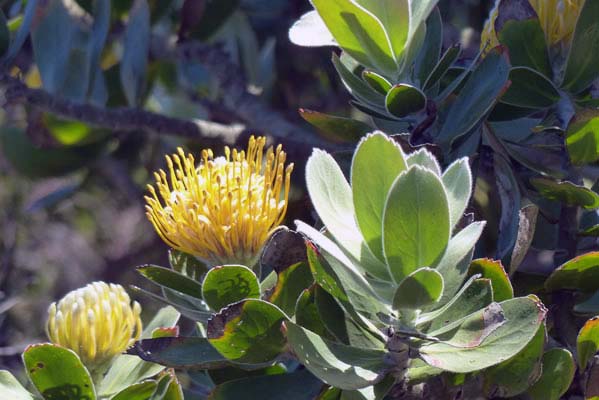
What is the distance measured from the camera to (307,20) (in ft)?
3.05

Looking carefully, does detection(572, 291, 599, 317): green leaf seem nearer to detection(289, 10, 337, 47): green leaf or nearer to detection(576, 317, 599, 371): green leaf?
detection(576, 317, 599, 371): green leaf

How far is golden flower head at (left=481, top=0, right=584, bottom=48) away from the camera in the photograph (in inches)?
35.7

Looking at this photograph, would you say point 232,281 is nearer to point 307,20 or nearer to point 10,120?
point 307,20

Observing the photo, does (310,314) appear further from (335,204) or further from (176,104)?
(176,104)

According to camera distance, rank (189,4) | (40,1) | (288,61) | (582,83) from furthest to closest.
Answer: (288,61), (189,4), (40,1), (582,83)

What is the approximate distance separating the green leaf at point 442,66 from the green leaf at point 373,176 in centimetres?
23

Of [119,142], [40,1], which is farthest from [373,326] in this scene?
[119,142]

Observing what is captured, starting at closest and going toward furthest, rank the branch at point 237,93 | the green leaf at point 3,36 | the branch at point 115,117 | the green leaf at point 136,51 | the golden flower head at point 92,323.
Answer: the golden flower head at point 92,323
the green leaf at point 3,36
the branch at point 115,117
the green leaf at point 136,51
the branch at point 237,93

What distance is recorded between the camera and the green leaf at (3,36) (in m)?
1.21

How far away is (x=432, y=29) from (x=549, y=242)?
0.28 meters

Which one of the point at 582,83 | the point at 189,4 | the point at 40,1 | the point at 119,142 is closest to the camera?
the point at 582,83

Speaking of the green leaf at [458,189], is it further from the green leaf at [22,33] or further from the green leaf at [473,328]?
the green leaf at [22,33]

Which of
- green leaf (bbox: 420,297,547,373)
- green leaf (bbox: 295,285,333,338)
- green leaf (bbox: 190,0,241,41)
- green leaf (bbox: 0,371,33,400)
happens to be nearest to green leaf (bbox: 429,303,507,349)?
green leaf (bbox: 420,297,547,373)

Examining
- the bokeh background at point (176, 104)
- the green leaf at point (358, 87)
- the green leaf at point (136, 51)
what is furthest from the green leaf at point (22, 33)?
the green leaf at point (358, 87)
